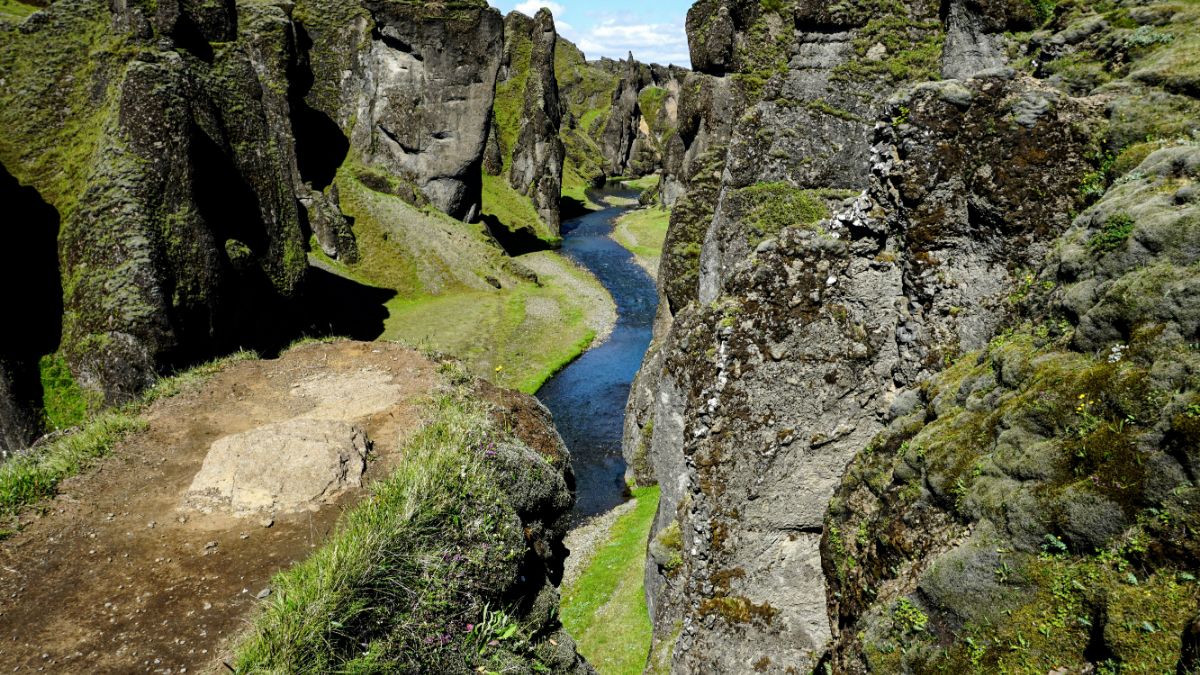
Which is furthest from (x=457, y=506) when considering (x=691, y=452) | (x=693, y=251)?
(x=693, y=251)

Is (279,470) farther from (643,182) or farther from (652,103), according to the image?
(652,103)

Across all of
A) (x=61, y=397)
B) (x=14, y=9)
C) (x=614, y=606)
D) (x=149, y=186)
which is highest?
(x=14, y=9)

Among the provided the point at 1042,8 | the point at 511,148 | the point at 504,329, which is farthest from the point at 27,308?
the point at 511,148

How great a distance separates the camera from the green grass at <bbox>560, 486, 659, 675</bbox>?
18.0m

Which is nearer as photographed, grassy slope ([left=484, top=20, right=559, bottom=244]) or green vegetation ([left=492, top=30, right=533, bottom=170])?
grassy slope ([left=484, top=20, right=559, bottom=244])

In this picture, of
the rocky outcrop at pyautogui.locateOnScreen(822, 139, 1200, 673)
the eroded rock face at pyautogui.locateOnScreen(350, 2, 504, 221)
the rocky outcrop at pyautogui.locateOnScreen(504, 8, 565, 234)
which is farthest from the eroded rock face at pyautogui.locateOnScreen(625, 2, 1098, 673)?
the rocky outcrop at pyautogui.locateOnScreen(504, 8, 565, 234)

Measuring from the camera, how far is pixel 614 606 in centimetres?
2019

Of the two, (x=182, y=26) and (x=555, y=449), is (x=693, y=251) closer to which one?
(x=555, y=449)

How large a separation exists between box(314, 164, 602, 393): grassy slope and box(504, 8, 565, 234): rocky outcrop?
22796mm


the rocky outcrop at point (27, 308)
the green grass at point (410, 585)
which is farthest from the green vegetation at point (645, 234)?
the green grass at point (410, 585)

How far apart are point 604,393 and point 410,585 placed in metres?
31.7

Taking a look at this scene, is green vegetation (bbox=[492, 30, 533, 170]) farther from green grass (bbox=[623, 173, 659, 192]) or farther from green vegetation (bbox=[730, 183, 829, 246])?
green vegetation (bbox=[730, 183, 829, 246])

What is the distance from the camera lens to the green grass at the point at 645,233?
76.4 metres

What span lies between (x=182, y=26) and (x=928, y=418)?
107ft
